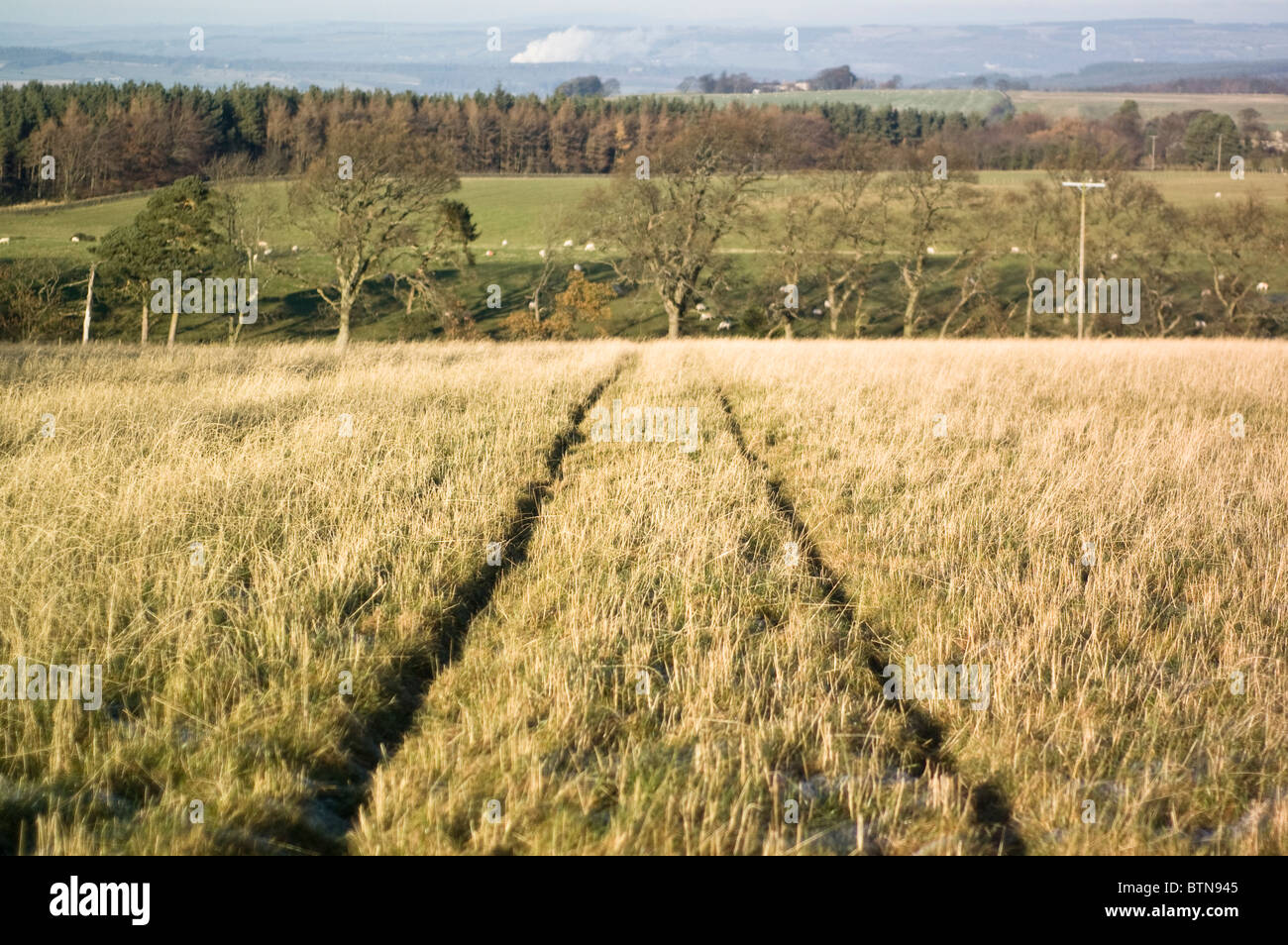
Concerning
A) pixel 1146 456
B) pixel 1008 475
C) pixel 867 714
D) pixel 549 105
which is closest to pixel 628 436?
pixel 1008 475

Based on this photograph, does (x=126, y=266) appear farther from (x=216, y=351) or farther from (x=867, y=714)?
(x=867, y=714)

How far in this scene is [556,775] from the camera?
4.26 meters

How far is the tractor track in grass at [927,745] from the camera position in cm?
394

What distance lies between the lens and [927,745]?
473 centimetres

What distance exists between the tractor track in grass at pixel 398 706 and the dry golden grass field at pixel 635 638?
0.07 ft

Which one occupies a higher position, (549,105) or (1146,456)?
(549,105)

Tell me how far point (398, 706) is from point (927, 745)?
8.13 ft

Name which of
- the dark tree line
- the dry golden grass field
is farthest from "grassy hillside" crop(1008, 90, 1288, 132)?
the dry golden grass field

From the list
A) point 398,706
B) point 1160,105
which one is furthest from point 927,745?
point 1160,105

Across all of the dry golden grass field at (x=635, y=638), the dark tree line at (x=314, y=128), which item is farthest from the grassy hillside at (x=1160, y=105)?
the dry golden grass field at (x=635, y=638)

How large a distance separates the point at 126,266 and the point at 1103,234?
49.9 metres

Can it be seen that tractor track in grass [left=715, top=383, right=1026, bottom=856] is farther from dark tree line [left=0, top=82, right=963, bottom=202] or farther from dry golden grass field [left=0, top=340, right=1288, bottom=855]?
dark tree line [left=0, top=82, right=963, bottom=202]

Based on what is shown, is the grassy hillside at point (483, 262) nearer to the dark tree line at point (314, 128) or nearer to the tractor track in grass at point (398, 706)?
the dark tree line at point (314, 128)

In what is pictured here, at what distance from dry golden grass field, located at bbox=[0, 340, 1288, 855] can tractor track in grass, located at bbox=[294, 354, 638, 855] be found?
0.02 m
